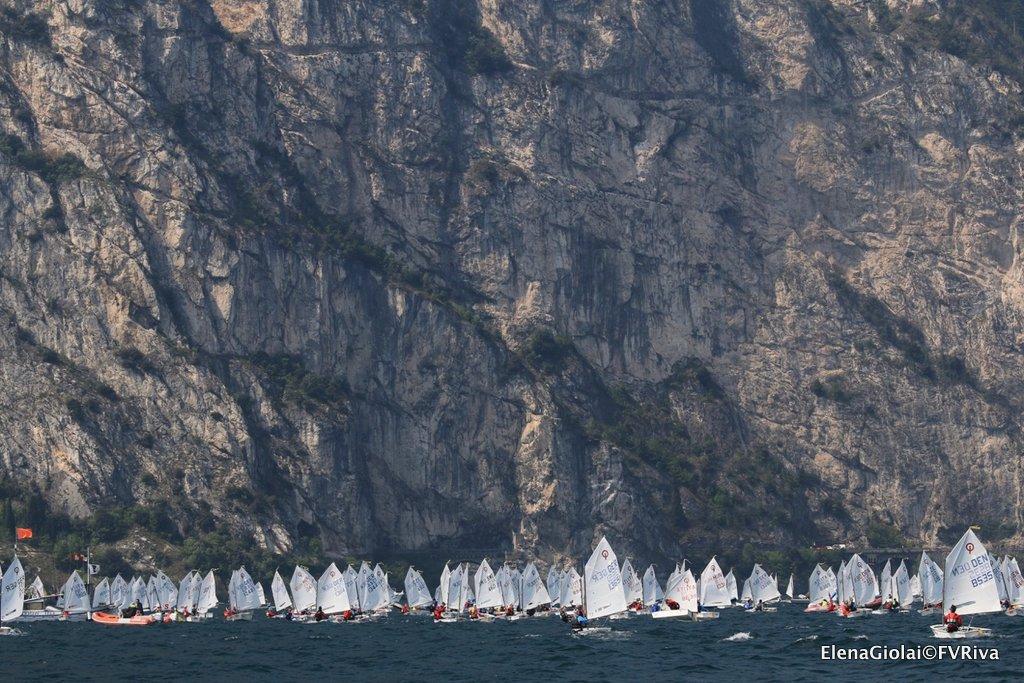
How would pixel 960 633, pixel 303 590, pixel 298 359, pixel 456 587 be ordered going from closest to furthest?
pixel 960 633
pixel 303 590
pixel 456 587
pixel 298 359

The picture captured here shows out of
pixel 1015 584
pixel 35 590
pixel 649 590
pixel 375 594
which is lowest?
pixel 1015 584

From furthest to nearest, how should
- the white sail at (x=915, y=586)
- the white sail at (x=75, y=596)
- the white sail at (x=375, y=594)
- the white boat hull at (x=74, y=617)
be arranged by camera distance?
the white sail at (x=915, y=586)
the white sail at (x=75, y=596)
the white boat hull at (x=74, y=617)
the white sail at (x=375, y=594)

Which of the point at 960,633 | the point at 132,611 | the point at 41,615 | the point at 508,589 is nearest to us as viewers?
the point at 960,633

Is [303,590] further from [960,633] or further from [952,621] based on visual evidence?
[952,621]

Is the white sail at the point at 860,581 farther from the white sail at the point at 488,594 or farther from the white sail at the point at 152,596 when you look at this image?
the white sail at the point at 152,596

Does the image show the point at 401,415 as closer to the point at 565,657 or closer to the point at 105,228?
the point at 105,228

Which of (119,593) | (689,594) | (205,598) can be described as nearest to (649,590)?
(689,594)

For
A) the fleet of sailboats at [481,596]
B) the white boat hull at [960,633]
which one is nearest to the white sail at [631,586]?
the fleet of sailboats at [481,596]

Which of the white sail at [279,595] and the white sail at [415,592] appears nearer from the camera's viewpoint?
the white sail at [279,595]
